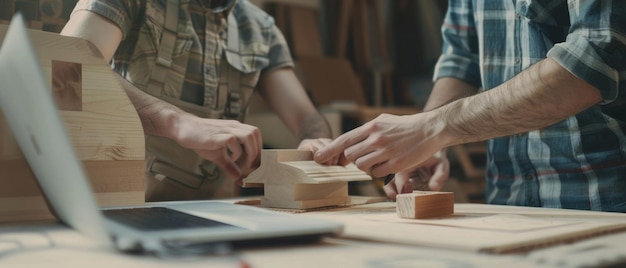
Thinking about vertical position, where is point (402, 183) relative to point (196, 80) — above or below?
below

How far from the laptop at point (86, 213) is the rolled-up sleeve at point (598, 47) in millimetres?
652

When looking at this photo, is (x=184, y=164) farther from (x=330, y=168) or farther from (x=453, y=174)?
(x=453, y=174)

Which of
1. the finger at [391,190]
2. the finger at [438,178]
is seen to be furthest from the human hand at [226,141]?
the finger at [438,178]

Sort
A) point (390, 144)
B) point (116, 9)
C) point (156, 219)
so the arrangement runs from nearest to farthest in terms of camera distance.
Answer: point (156, 219), point (390, 144), point (116, 9)

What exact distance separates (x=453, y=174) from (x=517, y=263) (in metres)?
3.59

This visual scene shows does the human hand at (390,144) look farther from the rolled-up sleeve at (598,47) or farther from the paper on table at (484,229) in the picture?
the rolled-up sleeve at (598,47)

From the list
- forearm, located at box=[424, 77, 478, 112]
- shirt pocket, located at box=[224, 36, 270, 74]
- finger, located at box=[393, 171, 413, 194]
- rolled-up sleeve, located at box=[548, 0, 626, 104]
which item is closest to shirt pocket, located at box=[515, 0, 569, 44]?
rolled-up sleeve, located at box=[548, 0, 626, 104]

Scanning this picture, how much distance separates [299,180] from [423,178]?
523mm

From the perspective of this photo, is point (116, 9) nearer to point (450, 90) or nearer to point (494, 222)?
point (450, 90)

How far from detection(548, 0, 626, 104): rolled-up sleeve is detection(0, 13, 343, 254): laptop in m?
0.65

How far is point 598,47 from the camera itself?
1200 millimetres

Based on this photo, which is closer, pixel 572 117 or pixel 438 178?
pixel 572 117

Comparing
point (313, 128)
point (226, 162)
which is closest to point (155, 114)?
point (226, 162)

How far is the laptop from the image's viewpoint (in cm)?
70
